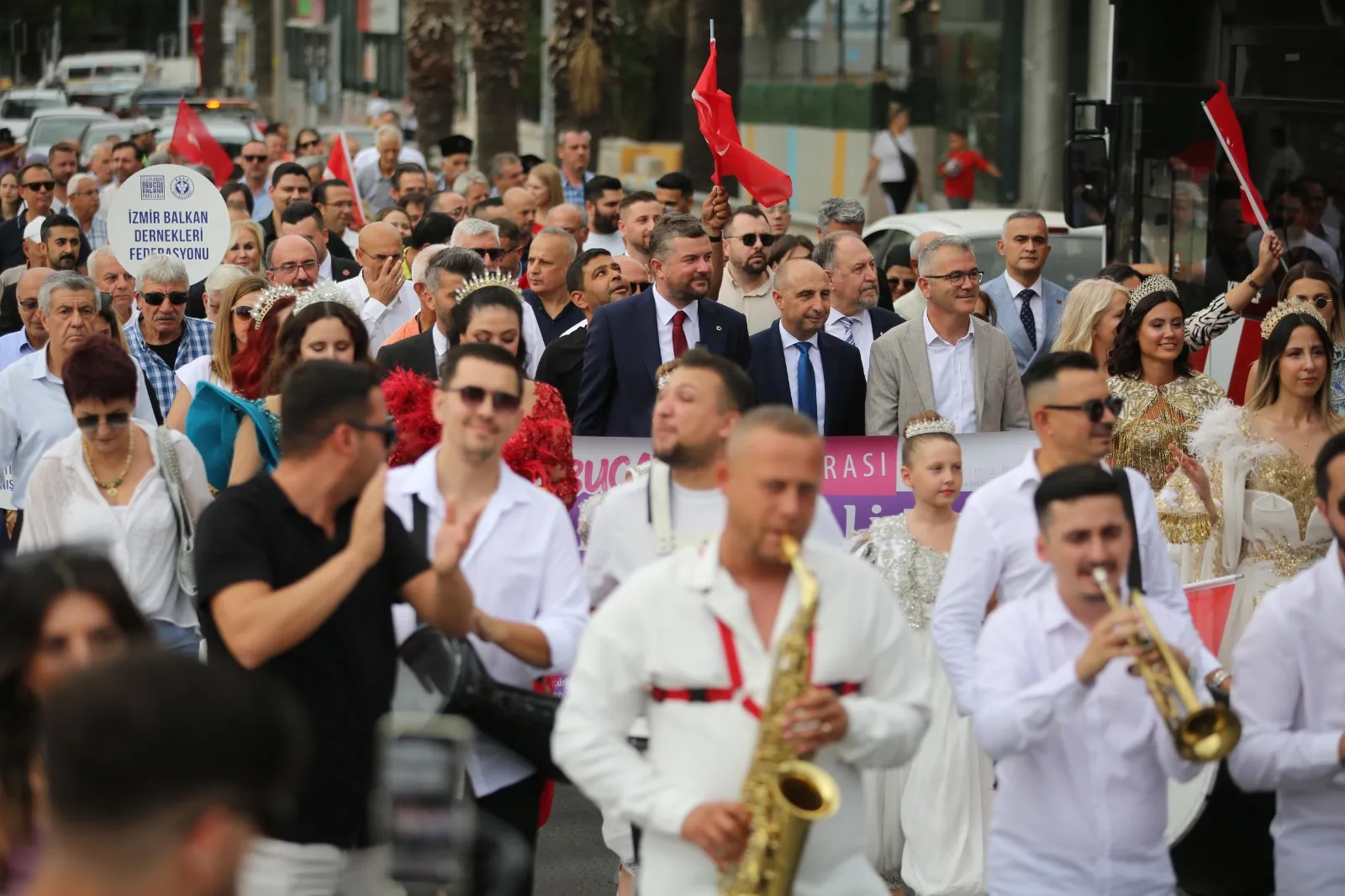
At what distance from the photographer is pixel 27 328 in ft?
33.9

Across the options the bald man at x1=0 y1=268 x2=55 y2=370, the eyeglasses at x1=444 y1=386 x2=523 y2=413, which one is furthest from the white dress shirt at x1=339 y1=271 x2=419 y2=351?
the eyeglasses at x1=444 y1=386 x2=523 y2=413

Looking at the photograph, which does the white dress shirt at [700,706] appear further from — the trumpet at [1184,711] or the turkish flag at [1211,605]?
the turkish flag at [1211,605]

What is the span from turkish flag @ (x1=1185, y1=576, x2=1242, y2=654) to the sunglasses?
3.75 metres

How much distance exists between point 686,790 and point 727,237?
29.3 feet

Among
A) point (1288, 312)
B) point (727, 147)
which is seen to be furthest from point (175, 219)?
point (1288, 312)

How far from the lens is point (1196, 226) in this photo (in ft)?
42.0

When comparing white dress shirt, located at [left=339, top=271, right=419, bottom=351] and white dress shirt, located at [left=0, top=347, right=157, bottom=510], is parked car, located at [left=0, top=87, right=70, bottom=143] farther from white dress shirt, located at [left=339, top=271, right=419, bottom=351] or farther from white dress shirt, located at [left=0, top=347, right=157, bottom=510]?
white dress shirt, located at [left=0, top=347, right=157, bottom=510]

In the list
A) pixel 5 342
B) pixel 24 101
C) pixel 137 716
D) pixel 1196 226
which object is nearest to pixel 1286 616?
pixel 137 716

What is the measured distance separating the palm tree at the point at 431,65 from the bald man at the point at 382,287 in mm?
19843

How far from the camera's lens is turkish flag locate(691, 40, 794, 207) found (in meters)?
12.2

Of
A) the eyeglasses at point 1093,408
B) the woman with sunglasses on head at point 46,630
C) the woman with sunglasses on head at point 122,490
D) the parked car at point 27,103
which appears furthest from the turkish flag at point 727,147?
the parked car at point 27,103

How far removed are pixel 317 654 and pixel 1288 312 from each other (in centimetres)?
521

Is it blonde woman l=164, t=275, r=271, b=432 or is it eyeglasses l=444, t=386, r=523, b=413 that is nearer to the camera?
eyeglasses l=444, t=386, r=523, b=413

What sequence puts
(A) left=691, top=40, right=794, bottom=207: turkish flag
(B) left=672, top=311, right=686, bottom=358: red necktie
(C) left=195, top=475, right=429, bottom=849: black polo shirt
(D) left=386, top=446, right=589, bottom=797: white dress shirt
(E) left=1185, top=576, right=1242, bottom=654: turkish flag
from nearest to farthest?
(C) left=195, top=475, right=429, bottom=849: black polo shirt
(D) left=386, top=446, right=589, bottom=797: white dress shirt
(E) left=1185, top=576, right=1242, bottom=654: turkish flag
(B) left=672, top=311, right=686, bottom=358: red necktie
(A) left=691, top=40, right=794, bottom=207: turkish flag
